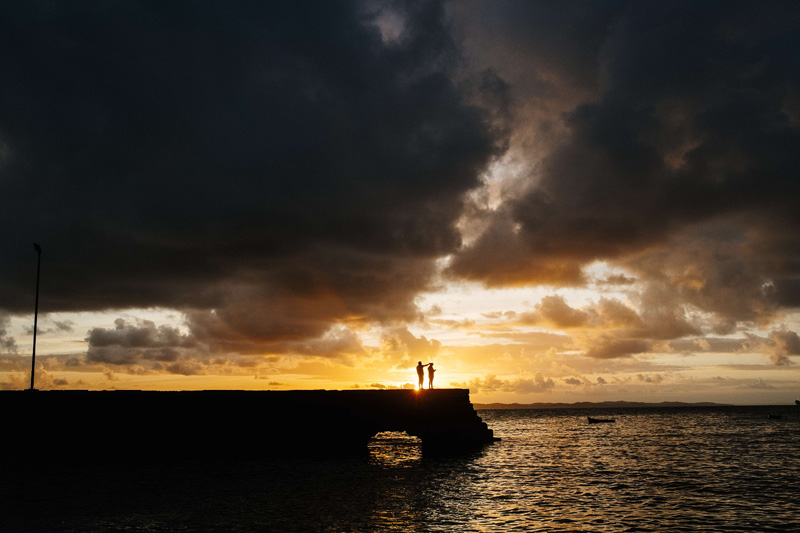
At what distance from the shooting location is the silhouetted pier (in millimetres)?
36500

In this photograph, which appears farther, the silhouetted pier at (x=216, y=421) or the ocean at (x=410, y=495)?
the silhouetted pier at (x=216, y=421)

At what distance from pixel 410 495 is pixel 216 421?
2047 centimetres

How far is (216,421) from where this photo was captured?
3925 centimetres

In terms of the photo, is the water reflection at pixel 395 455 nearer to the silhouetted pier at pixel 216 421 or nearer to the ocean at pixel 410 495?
the ocean at pixel 410 495

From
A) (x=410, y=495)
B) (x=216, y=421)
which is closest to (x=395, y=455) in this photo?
(x=216, y=421)

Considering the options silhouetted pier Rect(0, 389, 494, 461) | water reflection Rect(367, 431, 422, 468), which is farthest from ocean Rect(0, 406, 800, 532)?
silhouetted pier Rect(0, 389, 494, 461)

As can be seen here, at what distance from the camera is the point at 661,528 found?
18.2m

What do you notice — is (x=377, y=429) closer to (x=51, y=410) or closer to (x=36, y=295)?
(x=51, y=410)

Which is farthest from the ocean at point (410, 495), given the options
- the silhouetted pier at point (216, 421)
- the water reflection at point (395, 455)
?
the silhouetted pier at point (216, 421)

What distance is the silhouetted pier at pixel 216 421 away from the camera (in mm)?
36500

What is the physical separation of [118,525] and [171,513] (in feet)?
6.62

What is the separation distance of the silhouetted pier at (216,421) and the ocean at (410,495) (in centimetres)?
177

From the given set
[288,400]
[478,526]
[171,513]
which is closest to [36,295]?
[288,400]

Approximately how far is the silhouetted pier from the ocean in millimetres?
1773
